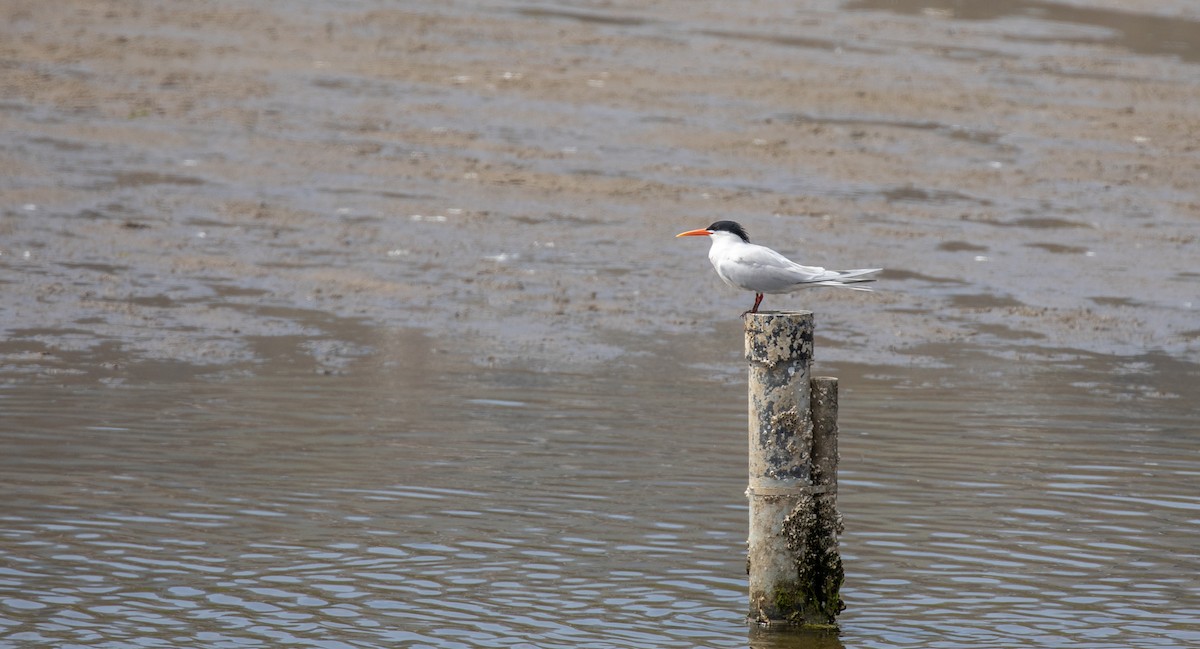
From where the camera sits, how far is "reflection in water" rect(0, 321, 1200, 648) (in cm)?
826

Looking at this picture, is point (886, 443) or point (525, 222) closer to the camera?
point (886, 443)

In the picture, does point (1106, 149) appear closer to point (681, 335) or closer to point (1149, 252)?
point (1149, 252)

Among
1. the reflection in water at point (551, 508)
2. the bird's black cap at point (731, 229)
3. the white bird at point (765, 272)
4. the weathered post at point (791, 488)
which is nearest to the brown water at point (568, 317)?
the reflection in water at point (551, 508)

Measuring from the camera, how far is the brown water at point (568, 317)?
346 inches

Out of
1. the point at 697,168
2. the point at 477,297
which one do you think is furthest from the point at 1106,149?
the point at 477,297

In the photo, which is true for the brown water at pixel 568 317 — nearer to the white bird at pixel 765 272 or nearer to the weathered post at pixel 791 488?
the weathered post at pixel 791 488

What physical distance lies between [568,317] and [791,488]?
773 centimetres

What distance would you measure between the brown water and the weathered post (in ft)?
0.73

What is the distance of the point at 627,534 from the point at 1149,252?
9893 mm

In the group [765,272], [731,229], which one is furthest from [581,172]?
[765,272]

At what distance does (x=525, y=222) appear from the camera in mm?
18297

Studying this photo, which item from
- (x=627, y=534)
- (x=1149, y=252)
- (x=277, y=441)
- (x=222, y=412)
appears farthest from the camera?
(x=1149, y=252)

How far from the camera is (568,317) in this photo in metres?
15.7

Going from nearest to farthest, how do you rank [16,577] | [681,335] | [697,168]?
[16,577] < [681,335] < [697,168]
